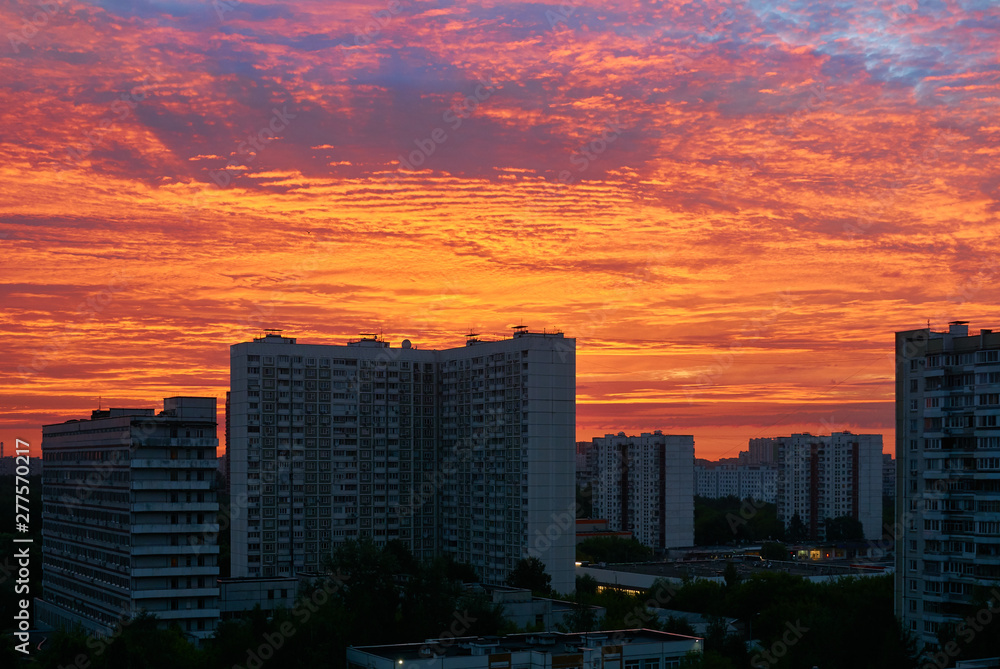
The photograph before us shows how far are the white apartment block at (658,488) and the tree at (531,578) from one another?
9279 centimetres

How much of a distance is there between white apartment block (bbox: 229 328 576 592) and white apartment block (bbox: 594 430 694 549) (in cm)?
7808

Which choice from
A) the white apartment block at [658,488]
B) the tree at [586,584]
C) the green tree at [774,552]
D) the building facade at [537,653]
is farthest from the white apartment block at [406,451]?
the white apartment block at [658,488]

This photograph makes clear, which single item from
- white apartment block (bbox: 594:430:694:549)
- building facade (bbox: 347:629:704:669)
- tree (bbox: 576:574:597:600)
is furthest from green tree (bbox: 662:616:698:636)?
white apartment block (bbox: 594:430:694:549)

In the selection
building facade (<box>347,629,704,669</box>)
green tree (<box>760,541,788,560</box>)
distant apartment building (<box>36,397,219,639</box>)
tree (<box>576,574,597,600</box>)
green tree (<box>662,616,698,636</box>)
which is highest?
distant apartment building (<box>36,397,219,639</box>)

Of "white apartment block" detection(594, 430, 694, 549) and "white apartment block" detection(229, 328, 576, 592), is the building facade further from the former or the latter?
"white apartment block" detection(594, 430, 694, 549)

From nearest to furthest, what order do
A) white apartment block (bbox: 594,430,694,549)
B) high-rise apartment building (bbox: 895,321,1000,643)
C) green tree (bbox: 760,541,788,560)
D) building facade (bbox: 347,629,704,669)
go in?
building facade (bbox: 347,629,704,669), high-rise apartment building (bbox: 895,321,1000,643), green tree (bbox: 760,541,788,560), white apartment block (bbox: 594,430,694,549)

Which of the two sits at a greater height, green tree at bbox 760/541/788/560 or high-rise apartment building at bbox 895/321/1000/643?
high-rise apartment building at bbox 895/321/1000/643

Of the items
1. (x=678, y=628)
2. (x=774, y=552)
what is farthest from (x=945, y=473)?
(x=774, y=552)

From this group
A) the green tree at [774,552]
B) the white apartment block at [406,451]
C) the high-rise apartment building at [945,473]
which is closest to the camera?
the high-rise apartment building at [945,473]

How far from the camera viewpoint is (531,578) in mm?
97062

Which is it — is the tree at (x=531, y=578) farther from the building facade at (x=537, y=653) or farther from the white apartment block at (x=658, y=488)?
the white apartment block at (x=658, y=488)

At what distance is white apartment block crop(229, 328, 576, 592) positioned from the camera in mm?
105312

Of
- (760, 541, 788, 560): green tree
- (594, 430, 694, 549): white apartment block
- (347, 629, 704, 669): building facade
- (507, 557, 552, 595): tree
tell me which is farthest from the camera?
(594, 430, 694, 549): white apartment block

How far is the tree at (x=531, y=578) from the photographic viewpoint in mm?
96875
